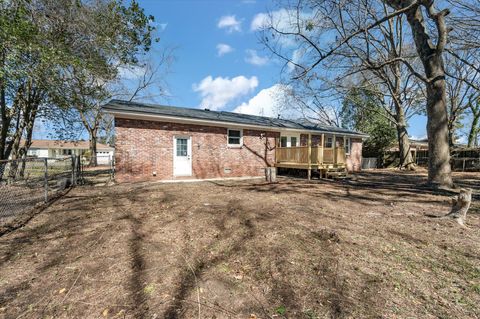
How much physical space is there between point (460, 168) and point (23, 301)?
24.8 metres

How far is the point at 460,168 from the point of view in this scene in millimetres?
18078

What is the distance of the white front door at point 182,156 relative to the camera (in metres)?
10.7

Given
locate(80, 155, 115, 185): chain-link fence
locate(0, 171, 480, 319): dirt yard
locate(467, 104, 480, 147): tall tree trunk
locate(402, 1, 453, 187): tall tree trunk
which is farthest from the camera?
locate(467, 104, 480, 147): tall tree trunk

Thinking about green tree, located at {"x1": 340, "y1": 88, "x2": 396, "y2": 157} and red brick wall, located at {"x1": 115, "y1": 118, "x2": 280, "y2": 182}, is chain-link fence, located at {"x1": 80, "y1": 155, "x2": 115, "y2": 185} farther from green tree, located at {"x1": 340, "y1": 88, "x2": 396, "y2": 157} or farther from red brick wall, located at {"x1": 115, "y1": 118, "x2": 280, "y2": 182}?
green tree, located at {"x1": 340, "y1": 88, "x2": 396, "y2": 157}

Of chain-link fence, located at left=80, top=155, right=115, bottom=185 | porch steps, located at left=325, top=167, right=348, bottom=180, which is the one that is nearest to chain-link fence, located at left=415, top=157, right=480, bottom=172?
porch steps, located at left=325, top=167, right=348, bottom=180

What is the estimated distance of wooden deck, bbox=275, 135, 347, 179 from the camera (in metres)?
11.7

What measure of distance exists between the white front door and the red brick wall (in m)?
0.18

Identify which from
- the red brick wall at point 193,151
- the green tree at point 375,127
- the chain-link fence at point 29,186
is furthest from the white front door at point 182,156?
the green tree at point 375,127

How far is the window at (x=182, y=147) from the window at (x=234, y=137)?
2.33m

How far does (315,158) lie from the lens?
11781mm

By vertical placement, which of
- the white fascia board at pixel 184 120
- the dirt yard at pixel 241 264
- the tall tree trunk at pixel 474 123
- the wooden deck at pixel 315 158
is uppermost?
the tall tree trunk at pixel 474 123

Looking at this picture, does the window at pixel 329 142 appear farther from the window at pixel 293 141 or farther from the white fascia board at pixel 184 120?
the white fascia board at pixel 184 120

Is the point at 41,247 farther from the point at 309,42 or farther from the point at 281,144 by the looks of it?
the point at 281,144

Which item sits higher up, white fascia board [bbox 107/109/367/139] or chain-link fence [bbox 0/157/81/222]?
white fascia board [bbox 107/109/367/139]
